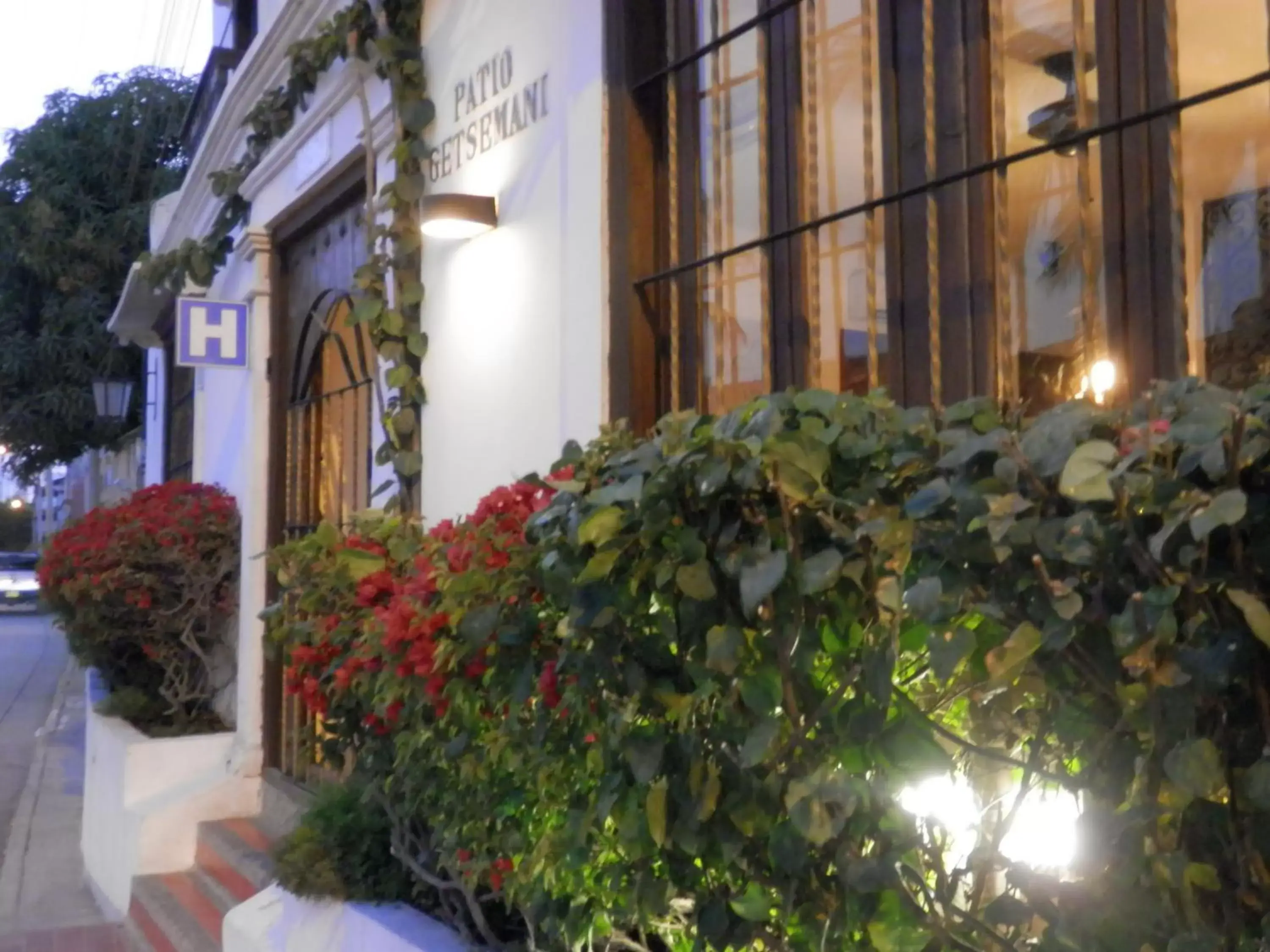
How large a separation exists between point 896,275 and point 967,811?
155 cm

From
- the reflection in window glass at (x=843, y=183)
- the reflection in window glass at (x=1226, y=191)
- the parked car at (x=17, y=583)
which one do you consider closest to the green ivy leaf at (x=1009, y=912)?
the reflection in window glass at (x=1226, y=191)

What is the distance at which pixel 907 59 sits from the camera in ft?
→ 9.93

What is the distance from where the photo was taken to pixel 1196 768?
4.09 feet

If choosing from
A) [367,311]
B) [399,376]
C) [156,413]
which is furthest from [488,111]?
[156,413]

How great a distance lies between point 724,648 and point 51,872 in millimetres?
7104

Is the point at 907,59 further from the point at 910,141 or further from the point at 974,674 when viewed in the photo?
the point at 974,674

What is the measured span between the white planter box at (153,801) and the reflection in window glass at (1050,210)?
5139 mm

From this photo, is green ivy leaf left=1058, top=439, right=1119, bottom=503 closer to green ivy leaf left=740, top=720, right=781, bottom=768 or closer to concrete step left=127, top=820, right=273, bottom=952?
green ivy leaf left=740, top=720, right=781, bottom=768

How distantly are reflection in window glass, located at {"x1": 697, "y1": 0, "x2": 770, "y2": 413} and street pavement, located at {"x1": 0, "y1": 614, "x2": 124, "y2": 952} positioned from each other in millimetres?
4415

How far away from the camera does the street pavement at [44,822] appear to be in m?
6.11

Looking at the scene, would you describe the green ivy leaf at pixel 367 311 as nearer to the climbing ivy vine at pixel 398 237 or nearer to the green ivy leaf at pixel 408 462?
the climbing ivy vine at pixel 398 237

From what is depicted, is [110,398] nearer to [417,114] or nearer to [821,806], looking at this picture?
[417,114]

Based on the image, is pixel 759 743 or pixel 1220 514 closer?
pixel 1220 514

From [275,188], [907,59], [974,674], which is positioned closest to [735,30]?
[907,59]
